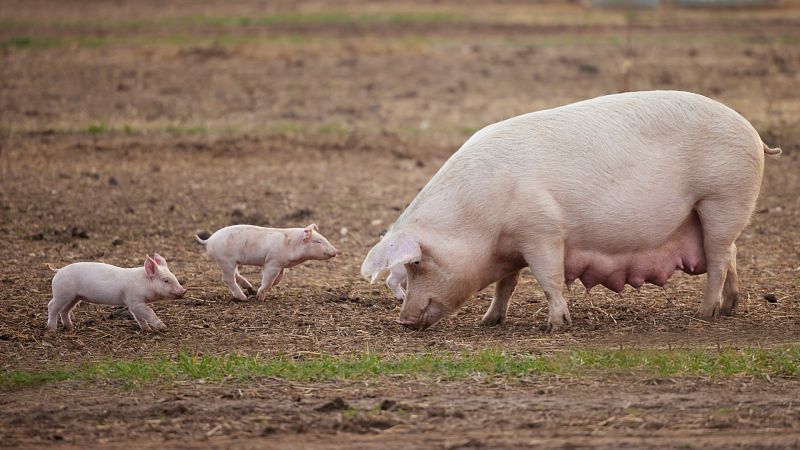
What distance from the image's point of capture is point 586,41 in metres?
22.9

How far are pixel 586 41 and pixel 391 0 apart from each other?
1075cm

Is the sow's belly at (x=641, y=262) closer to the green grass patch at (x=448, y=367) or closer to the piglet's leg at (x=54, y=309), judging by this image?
the green grass patch at (x=448, y=367)

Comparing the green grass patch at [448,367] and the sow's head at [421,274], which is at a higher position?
the sow's head at [421,274]

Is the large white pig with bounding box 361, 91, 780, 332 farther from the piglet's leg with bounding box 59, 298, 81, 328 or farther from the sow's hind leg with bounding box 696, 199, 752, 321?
the piglet's leg with bounding box 59, 298, 81, 328

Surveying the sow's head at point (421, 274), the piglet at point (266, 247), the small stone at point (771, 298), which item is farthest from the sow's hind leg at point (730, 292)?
the piglet at point (266, 247)

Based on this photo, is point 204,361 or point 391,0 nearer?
point 204,361

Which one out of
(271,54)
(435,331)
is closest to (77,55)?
(271,54)

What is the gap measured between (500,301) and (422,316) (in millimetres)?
606

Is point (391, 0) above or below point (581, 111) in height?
below

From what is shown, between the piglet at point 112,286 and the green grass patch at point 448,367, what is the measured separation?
2.19ft

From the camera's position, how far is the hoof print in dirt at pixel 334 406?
621 centimetres

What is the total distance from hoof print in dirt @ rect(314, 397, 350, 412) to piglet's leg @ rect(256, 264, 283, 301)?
236 centimetres

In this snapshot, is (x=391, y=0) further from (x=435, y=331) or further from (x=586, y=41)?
(x=435, y=331)

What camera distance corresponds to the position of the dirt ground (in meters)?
6.11
